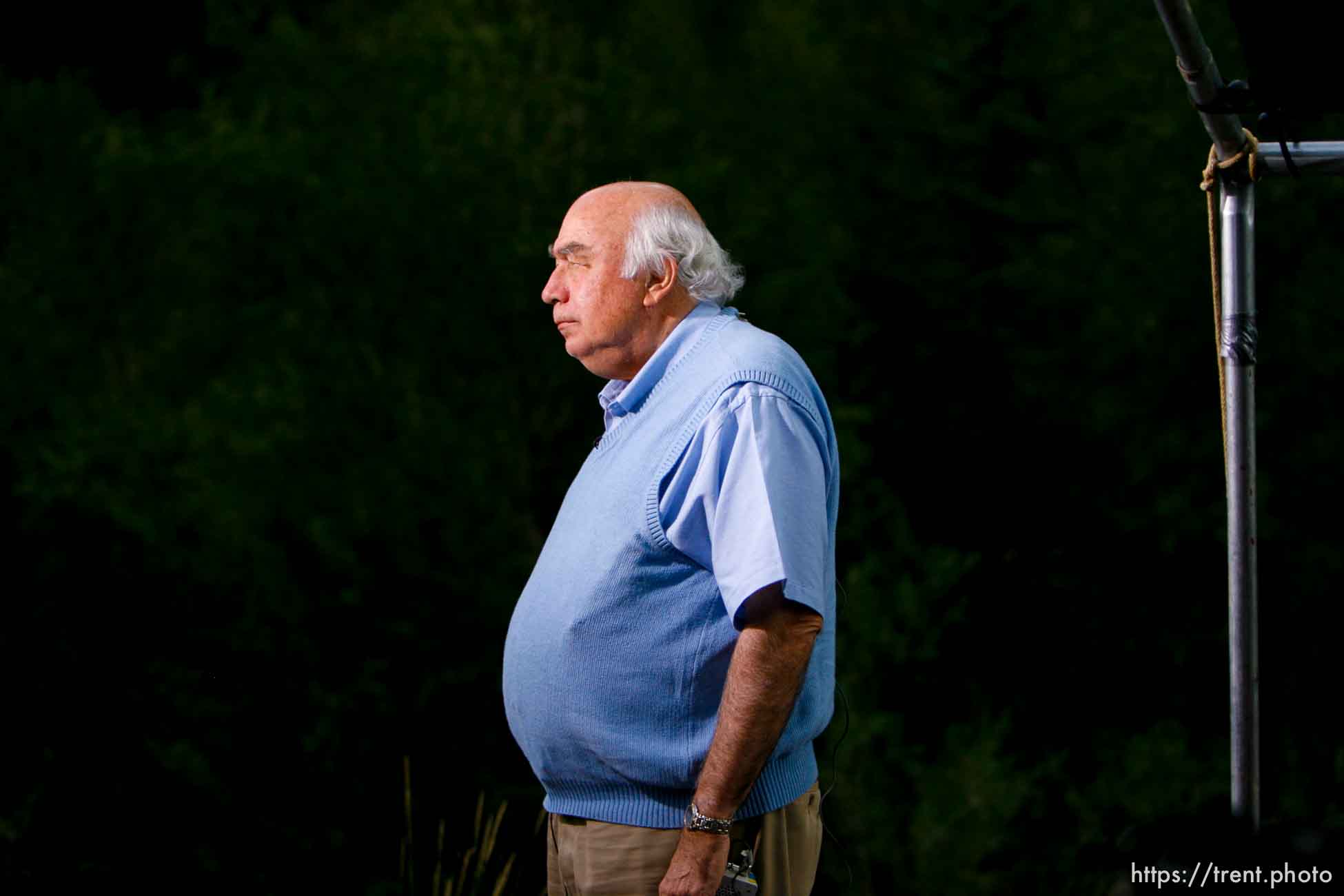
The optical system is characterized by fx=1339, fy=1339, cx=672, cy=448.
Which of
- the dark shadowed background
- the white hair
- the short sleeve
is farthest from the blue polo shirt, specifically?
the dark shadowed background

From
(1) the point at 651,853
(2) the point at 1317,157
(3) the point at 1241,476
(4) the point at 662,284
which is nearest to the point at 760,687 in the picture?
(1) the point at 651,853

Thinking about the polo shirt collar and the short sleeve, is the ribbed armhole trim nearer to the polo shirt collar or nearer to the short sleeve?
the short sleeve

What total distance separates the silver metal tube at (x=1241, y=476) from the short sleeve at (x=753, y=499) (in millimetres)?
594

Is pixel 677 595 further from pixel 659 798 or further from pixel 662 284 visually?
pixel 662 284

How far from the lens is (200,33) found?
5340mm

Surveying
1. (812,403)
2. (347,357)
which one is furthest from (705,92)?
(812,403)

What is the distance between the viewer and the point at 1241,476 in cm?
165

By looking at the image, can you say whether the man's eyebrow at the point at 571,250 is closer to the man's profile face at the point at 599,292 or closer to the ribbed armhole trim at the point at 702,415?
the man's profile face at the point at 599,292

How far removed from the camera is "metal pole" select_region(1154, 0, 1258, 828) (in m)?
1.65

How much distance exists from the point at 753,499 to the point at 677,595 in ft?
0.55

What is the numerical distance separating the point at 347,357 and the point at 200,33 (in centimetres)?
182

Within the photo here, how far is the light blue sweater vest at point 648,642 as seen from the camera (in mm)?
1438

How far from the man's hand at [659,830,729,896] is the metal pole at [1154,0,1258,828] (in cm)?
67

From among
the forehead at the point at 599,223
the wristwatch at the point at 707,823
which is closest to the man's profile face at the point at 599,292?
the forehead at the point at 599,223
